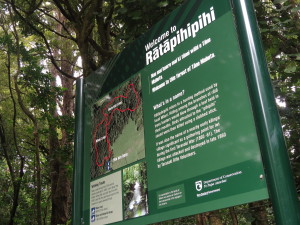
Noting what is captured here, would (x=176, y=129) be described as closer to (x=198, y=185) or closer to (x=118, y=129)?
(x=198, y=185)

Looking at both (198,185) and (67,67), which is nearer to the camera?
(198,185)

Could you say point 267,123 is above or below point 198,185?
above

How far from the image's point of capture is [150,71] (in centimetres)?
271

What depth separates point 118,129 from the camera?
2.87 m

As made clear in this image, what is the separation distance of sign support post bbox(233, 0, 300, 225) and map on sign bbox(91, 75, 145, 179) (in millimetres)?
1000

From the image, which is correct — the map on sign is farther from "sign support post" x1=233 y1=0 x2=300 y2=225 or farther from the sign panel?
"sign support post" x1=233 y1=0 x2=300 y2=225

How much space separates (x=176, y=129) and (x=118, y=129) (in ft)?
2.42

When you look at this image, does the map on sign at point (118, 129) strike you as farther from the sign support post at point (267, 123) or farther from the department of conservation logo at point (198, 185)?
the sign support post at point (267, 123)

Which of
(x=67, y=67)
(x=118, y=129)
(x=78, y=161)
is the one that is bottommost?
(x=78, y=161)

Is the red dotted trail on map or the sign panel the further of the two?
the red dotted trail on map

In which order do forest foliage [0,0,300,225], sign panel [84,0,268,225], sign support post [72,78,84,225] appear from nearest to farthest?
sign panel [84,0,268,225] < sign support post [72,78,84,225] < forest foliage [0,0,300,225]

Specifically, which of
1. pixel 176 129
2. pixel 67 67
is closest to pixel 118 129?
pixel 176 129

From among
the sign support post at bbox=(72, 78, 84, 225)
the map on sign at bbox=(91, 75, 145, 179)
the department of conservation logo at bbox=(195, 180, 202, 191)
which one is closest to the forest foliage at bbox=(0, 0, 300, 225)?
the sign support post at bbox=(72, 78, 84, 225)

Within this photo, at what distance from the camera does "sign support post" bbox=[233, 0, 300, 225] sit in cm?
158
